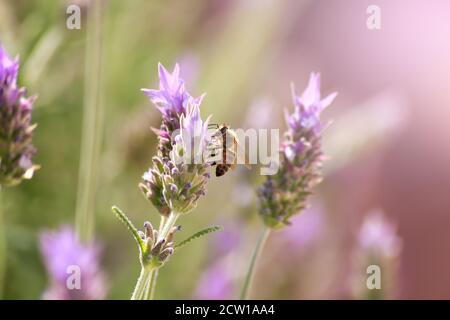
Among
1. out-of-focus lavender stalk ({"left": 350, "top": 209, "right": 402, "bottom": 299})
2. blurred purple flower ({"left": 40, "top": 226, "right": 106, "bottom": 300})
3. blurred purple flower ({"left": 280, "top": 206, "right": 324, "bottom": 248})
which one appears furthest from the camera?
blurred purple flower ({"left": 280, "top": 206, "right": 324, "bottom": 248})

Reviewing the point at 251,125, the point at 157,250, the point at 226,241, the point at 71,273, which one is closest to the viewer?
the point at 157,250

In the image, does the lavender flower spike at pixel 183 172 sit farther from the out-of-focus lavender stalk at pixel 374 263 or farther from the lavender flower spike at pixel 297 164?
the out-of-focus lavender stalk at pixel 374 263

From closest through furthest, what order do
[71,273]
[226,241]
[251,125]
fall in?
[71,273], [251,125], [226,241]

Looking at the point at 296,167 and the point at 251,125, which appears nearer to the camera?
the point at 296,167

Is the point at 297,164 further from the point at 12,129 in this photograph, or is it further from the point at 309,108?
the point at 12,129

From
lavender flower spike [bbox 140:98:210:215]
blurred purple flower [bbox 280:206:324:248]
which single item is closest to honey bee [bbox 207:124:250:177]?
lavender flower spike [bbox 140:98:210:215]

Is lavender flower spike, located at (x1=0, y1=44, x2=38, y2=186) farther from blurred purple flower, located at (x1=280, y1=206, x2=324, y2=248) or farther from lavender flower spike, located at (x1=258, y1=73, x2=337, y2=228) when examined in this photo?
blurred purple flower, located at (x1=280, y1=206, x2=324, y2=248)

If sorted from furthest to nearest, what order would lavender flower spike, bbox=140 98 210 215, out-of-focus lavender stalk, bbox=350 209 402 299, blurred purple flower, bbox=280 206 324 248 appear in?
1. blurred purple flower, bbox=280 206 324 248
2. out-of-focus lavender stalk, bbox=350 209 402 299
3. lavender flower spike, bbox=140 98 210 215

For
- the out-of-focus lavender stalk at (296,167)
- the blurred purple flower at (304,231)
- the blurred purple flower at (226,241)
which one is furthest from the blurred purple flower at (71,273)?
the blurred purple flower at (304,231)

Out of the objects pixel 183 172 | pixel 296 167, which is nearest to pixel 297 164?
pixel 296 167
